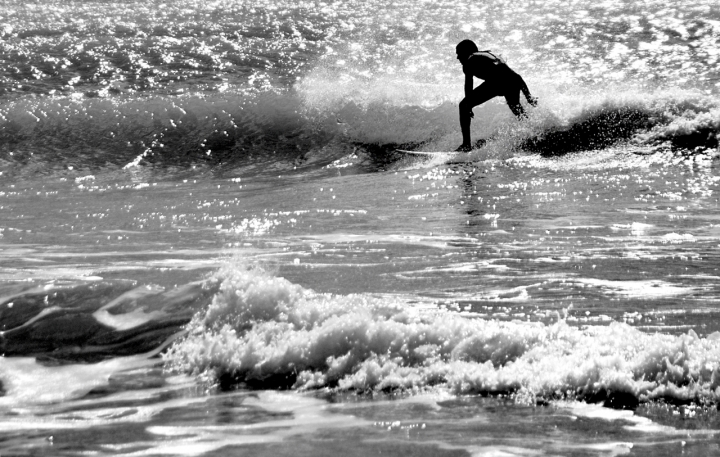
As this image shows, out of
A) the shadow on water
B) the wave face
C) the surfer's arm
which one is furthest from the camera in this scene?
the wave face

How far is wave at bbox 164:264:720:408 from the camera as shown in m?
4.09

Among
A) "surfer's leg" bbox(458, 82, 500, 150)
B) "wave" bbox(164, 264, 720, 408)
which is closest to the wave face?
"surfer's leg" bbox(458, 82, 500, 150)

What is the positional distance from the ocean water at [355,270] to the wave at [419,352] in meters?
0.01

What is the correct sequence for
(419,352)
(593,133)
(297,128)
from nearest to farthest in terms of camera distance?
(419,352)
(593,133)
(297,128)

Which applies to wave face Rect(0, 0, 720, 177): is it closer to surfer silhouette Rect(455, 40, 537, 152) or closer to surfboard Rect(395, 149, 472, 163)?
surfboard Rect(395, 149, 472, 163)

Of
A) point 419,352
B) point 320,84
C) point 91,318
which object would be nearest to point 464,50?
point 320,84

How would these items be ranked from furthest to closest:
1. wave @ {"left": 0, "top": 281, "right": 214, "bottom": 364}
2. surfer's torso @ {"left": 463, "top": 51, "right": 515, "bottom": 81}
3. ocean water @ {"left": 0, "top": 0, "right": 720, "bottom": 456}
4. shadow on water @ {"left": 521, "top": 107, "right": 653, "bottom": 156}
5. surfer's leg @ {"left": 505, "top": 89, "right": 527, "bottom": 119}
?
shadow on water @ {"left": 521, "top": 107, "right": 653, "bottom": 156}
surfer's leg @ {"left": 505, "top": 89, "right": 527, "bottom": 119}
surfer's torso @ {"left": 463, "top": 51, "right": 515, "bottom": 81}
wave @ {"left": 0, "top": 281, "right": 214, "bottom": 364}
ocean water @ {"left": 0, "top": 0, "right": 720, "bottom": 456}

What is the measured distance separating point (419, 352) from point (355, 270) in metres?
2.19

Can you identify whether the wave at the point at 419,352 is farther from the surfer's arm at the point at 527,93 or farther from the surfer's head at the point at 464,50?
the surfer's arm at the point at 527,93

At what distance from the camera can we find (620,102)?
1442cm

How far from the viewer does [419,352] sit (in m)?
4.66

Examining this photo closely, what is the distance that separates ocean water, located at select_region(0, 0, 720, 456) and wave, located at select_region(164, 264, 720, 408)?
0.5 inches

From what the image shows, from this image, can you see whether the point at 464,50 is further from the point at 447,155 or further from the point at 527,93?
the point at 447,155

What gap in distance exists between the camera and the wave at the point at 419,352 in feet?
13.4
